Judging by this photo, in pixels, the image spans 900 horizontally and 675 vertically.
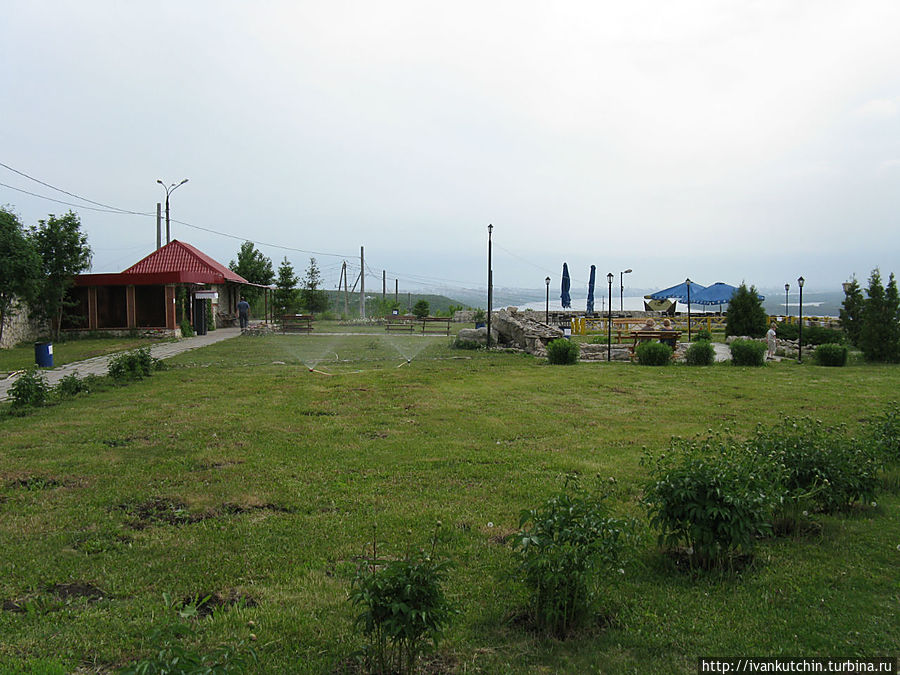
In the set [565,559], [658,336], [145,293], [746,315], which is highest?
[145,293]

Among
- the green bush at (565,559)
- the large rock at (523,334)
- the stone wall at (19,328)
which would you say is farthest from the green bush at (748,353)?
the stone wall at (19,328)

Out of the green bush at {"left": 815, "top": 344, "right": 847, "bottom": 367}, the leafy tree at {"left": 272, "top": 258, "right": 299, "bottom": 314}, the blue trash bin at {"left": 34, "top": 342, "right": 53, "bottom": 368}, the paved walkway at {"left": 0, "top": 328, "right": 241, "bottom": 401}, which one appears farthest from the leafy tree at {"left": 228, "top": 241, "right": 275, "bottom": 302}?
the green bush at {"left": 815, "top": 344, "right": 847, "bottom": 367}

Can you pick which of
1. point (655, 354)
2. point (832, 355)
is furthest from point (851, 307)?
point (655, 354)

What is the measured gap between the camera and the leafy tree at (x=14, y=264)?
16.9m

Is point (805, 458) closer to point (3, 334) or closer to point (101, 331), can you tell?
point (3, 334)

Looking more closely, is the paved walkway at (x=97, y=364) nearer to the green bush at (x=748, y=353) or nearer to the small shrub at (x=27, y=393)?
the small shrub at (x=27, y=393)

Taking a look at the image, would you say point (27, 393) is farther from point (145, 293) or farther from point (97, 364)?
point (145, 293)

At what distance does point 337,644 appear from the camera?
9.11 feet

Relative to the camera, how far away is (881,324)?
15.7 m

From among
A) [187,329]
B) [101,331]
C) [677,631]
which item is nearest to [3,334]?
[101,331]

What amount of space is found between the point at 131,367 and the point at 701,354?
1367cm

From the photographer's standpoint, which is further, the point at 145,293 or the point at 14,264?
the point at 145,293

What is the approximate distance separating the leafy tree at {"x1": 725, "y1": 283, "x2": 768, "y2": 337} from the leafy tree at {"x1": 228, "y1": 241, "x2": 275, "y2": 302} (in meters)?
26.7

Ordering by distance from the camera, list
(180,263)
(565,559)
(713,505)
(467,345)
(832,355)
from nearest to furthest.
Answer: (565,559), (713,505), (832,355), (467,345), (180,263)
